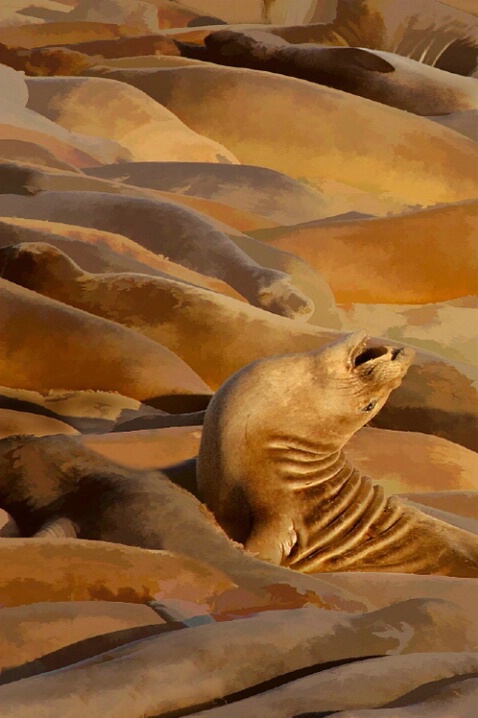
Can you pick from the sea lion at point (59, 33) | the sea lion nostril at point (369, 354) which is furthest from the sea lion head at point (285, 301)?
the sea lion at point (59, 33)

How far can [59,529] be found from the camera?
2213 mm

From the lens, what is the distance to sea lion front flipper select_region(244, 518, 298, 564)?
239cm

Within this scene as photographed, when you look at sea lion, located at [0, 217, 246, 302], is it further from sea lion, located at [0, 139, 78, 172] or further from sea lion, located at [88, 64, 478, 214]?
sea lion, located at [88, 64, 478, 214]

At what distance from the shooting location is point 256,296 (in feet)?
13.9

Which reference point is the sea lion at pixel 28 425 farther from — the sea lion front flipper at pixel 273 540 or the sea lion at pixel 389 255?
the sea lion at pixel 389 255

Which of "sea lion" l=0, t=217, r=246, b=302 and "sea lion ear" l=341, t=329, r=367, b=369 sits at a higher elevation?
"sea lion ear" l=341, t=329, r=367, b=369

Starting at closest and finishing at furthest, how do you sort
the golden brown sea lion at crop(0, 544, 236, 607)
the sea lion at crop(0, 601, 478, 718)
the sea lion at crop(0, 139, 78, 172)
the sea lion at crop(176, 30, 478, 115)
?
the sea lion at crop(0, 601, 478, 718) < the golden brown sea lion at crop(0, 544, 236, 607) < the sea lion at crop(0, 139, 78, 172) < the sea lion at crop(176, 30, 478, 115)

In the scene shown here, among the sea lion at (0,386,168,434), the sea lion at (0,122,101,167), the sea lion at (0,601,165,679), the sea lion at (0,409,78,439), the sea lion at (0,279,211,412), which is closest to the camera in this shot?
the sea lion at (0,601,165,679)

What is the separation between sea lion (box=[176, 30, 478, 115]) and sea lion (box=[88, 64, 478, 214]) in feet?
1.95

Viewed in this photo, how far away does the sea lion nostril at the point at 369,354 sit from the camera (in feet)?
8.55

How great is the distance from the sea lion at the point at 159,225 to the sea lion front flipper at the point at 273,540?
1929 mm

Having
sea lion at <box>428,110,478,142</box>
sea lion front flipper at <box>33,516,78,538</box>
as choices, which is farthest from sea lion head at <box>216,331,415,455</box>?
sea lion at <box>428,110,478,142</box>

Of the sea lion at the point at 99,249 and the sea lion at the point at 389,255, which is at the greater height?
the sea lion at the point at 99,249

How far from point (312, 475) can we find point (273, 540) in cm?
19
